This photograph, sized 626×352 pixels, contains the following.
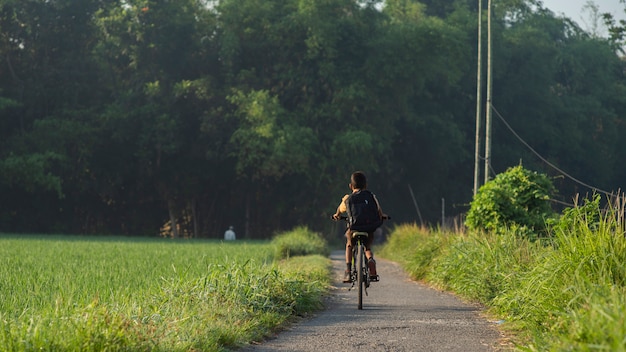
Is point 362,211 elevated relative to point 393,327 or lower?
elevated

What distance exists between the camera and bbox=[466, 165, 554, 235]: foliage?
20.3 metres

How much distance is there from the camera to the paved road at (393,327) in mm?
10039

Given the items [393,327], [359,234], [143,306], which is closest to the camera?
[143,306]

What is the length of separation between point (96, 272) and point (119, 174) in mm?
32062

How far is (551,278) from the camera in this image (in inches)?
409

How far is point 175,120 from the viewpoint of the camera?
158 feet

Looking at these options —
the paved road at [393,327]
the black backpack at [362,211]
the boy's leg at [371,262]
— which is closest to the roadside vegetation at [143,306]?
the paved road at [393,327]

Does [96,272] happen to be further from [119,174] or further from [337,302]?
[119,174]

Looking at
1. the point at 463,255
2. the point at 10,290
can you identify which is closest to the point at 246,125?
the point at 463,255

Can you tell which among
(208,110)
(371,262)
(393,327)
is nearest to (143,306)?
(393,327)

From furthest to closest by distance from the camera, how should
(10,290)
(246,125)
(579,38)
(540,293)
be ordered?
(579,38) < (246,125) < (10,290) < (540,293)

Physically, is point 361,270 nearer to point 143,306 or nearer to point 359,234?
point 359,234

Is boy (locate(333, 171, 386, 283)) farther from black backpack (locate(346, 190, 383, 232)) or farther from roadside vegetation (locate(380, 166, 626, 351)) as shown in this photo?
roadside vegetation (locate(380, 166, 626, 351))

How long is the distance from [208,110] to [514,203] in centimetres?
3026
